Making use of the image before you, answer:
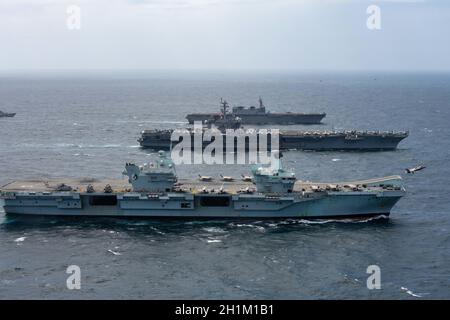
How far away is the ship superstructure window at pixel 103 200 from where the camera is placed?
5362cm

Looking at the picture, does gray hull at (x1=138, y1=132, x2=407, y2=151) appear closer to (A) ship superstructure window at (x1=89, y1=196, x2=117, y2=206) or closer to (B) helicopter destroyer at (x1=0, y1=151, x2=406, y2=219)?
(B) helicopter destroyer at (x1=0, y1=151, x2=406, y2=219)

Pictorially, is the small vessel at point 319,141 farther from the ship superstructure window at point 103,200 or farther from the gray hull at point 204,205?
Answer: the gray hull at point 204,205

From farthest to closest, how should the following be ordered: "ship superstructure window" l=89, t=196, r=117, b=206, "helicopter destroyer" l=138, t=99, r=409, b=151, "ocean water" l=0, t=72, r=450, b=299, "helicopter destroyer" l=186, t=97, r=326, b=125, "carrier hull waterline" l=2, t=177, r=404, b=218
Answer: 1. "helicopter destroyer" l=186, t=97, r=326, b=125
2. "helicopter destroyer" l=138, t=99, r=409, b=151
3. "ship superstructure window" l=89, t=196, r=117, b=206
4. "carrier hull waterline" l=2, t=177, r=404, b=218
5. "ocean water" l=0, t=72, r=450, b=299

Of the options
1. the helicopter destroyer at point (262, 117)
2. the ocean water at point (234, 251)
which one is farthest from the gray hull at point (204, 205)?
the helicopter destroyer at point (262, 117)

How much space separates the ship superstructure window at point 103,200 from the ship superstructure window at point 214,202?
24.9 ft

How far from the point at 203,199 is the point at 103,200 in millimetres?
Result: 8618

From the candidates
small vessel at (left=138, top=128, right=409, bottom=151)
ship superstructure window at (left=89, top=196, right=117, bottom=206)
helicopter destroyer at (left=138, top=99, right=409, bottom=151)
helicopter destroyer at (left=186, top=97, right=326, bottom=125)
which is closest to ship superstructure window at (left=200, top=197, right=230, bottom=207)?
ship superstructure window at (left=89, top=196, right=117, bottom=206)

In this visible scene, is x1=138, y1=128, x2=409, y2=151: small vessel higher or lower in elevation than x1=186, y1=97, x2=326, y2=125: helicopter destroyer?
lower

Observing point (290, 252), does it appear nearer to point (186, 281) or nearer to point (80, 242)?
point (186, 281)

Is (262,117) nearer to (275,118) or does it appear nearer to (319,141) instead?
(275,118)

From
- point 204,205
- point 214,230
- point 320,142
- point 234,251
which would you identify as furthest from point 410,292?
point 320,142

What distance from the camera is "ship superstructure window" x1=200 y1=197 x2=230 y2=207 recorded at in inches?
2098
